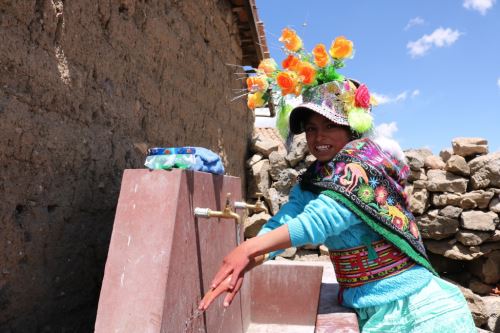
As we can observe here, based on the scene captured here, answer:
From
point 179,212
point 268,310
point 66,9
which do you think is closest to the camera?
point 179,212

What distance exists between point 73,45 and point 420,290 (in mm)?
1764

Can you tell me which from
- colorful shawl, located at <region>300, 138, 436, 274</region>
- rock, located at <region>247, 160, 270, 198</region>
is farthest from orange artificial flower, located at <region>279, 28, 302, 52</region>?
rock, located at <region>247, 160, 270, 198</region>

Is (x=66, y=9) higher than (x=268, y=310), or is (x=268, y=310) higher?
(x=66, y=9)

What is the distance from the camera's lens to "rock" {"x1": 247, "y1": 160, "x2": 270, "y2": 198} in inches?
Result: 245

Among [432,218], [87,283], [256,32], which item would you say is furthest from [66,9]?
[432,218]

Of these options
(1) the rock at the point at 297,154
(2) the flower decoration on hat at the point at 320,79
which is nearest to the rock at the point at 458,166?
(1) the rock at the point at 297,154

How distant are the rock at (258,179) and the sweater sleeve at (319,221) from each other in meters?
4.53

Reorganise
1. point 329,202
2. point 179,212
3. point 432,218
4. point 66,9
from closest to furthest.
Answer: point 179,212, point 329,202, point 66,9, point 432,218

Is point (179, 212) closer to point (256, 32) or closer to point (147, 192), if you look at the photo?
point (147, 192)

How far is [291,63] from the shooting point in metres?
2.03

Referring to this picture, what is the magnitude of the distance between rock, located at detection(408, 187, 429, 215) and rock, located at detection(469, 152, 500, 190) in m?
0.71

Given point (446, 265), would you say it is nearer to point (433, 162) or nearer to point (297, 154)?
point (433, 162)

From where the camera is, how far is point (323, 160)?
1.99 meters

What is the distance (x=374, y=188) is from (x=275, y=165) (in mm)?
4676
